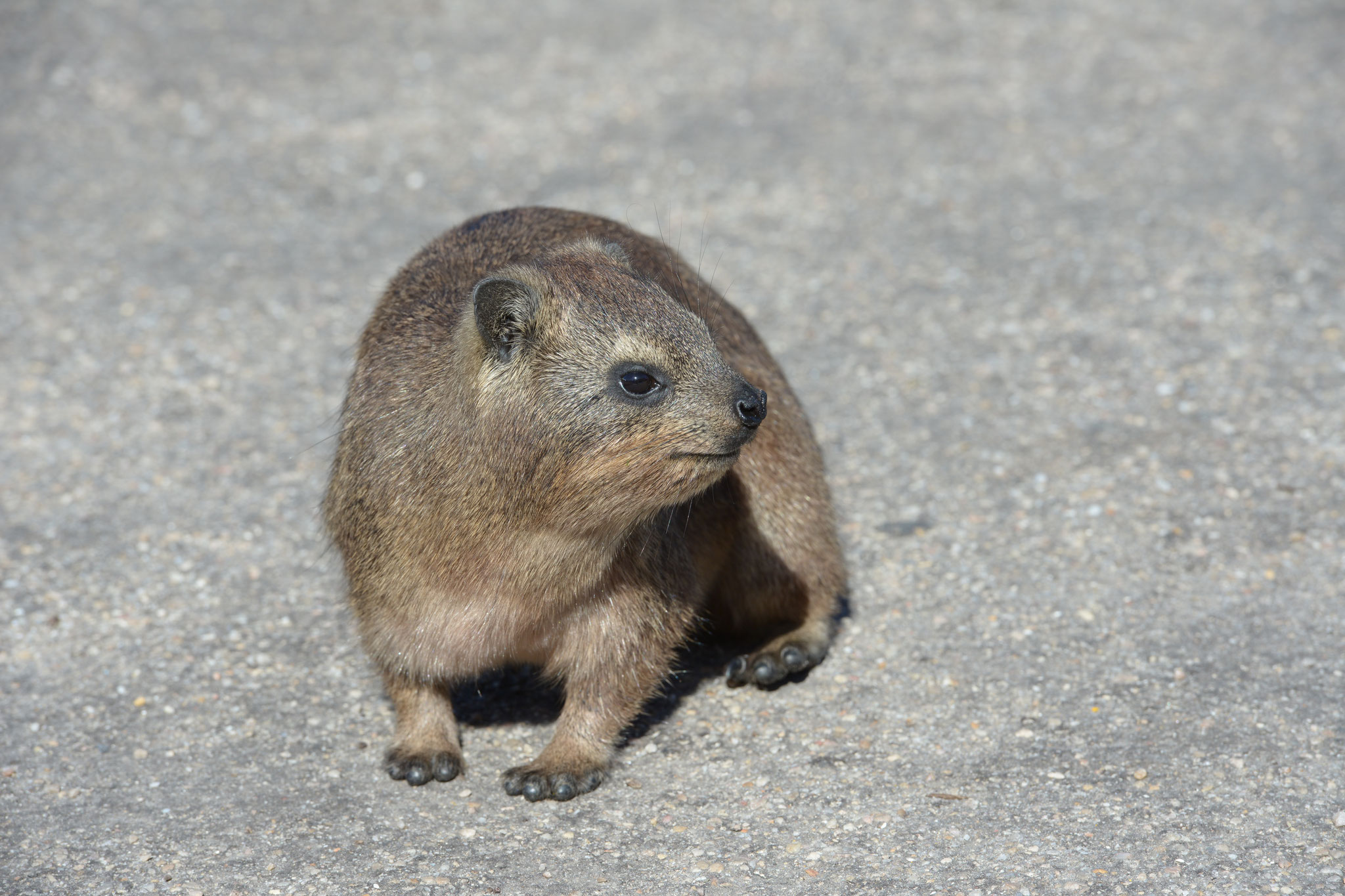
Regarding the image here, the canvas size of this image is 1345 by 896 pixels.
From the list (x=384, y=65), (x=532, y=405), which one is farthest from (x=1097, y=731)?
(x=384, y=65)

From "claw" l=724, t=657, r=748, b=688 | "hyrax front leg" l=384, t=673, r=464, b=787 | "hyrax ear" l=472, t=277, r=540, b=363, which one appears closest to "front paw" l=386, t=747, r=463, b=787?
"hyrax front leg" l=384, t=673, r=464, b=787

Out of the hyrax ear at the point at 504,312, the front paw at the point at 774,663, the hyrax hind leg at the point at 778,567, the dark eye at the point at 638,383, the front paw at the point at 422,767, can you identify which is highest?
the hyrax ear at the point at 504,312

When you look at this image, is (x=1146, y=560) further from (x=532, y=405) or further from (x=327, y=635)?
(x=327, y=635)

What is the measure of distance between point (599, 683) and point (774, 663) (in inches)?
35.3

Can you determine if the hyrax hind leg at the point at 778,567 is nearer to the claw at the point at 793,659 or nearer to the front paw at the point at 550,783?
the claw at the point at 793,659

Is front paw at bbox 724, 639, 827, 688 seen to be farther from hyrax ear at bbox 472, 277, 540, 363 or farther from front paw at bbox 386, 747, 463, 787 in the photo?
hyrax ear at bbox 472, 277, 540, 363

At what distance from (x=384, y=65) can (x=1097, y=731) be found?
862cm

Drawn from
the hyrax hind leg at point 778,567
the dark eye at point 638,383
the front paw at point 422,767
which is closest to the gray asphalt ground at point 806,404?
the front paw at point 422,767

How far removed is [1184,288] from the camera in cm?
866

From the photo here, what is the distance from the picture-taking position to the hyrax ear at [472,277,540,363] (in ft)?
14.6

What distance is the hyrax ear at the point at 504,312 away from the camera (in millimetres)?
4461

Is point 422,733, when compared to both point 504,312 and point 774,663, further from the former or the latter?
point 504,312

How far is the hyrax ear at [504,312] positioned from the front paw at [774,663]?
1.98 meters

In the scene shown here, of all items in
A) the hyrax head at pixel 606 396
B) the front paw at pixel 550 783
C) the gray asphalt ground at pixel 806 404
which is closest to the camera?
the hyrax head at pixel 606 396
